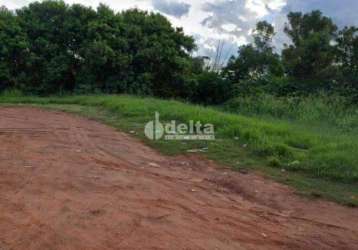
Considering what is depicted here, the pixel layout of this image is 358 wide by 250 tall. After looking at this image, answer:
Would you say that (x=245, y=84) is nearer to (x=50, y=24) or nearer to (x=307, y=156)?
(x=50, y=24)

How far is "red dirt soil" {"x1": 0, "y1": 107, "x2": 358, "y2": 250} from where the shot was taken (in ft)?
10.3

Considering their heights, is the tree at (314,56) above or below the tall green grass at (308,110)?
above

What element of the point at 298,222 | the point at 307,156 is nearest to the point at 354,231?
the point at 298,222

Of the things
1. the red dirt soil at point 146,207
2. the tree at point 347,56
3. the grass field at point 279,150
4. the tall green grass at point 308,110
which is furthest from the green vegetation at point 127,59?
the red dirt soil at point 146,207

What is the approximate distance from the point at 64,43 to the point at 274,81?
8338 millimetres

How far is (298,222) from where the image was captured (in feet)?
12.5

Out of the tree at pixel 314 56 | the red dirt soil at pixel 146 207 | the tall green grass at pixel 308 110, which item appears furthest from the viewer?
the tree at pixel 314 56

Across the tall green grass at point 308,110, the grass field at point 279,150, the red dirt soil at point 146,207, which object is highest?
the tall green grass at point 308,110

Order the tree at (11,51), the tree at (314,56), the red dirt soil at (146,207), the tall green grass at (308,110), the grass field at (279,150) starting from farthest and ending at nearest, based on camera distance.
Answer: the tree at (314,56)
the tree at (11,51)
the tall green grass at (308,110)
the grass field at (279,150)
the red dirt soil at (146,207)

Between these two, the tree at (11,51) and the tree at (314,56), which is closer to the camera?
the tree at (11,51)

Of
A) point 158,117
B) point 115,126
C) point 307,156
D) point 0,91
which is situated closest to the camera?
point 307,156

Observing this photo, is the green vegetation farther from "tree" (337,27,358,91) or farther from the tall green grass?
the tall green grass

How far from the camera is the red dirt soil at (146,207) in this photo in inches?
124

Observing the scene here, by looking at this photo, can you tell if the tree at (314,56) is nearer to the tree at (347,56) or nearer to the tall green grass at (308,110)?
the tree at (347,56)
